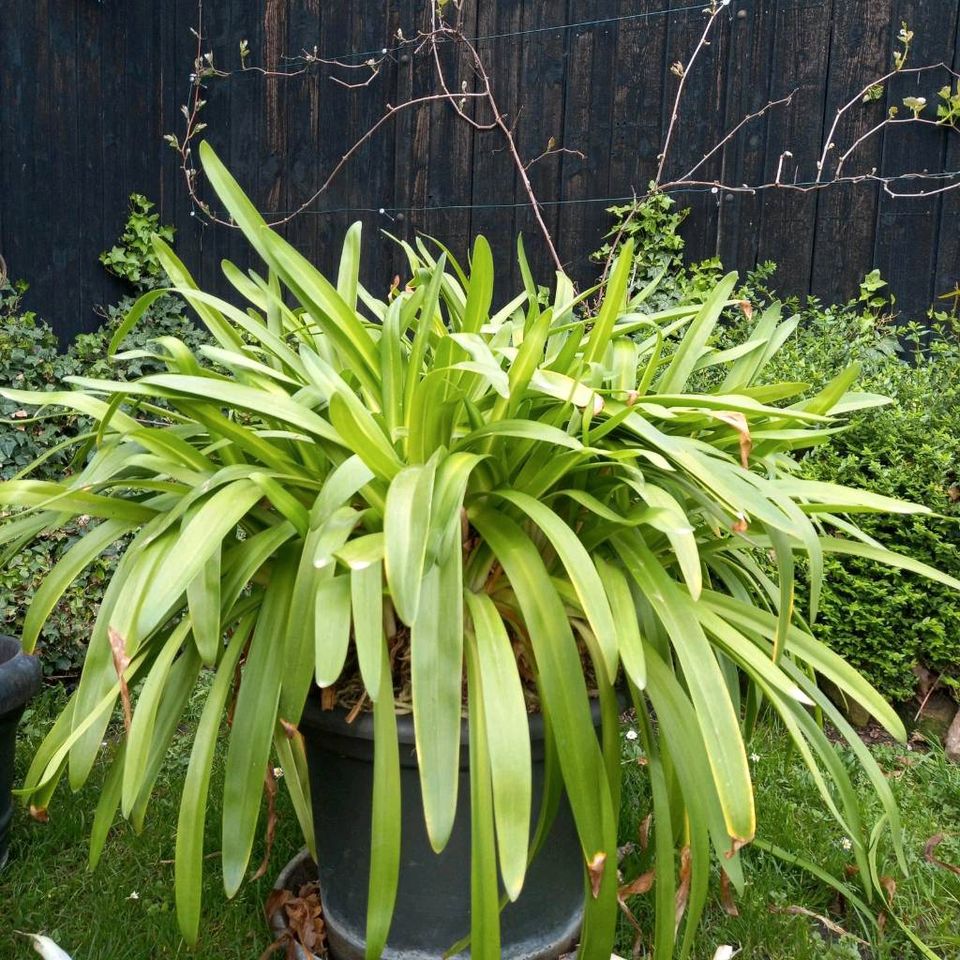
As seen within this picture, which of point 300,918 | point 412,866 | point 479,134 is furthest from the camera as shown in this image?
point 479,134

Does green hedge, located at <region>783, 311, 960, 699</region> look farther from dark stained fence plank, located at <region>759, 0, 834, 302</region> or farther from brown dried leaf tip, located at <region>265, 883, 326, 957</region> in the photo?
brown dried leaf tip, located at <region>265, 883, 326, 957</region>

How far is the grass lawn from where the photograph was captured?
142 centimetres

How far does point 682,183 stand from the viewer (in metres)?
3.23

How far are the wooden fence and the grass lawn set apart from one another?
1.87 meters

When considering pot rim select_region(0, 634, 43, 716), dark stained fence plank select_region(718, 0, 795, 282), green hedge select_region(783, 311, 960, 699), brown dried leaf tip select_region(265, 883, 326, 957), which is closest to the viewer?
brown dried leaf tip select_region(265, 883, 326, 957)

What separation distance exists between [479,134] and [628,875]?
295 cm

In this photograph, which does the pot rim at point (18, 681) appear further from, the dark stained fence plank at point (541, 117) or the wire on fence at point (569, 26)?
the wire on fence at point (569, 26)

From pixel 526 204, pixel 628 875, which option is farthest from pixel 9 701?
pixel 526 204

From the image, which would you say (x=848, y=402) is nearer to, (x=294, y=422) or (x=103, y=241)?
(x=294, y=422)

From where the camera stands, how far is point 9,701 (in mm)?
1535

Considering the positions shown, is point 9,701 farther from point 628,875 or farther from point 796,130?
point 796,130

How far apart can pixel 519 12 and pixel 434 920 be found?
3.30 m

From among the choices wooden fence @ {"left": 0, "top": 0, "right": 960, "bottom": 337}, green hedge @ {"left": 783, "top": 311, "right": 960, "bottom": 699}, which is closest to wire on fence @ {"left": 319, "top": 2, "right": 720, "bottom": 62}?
wooden fence @ {"left": 0, "top": 0, "right": 960, "bottom": 337}

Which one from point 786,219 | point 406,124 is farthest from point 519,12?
point 786,219
